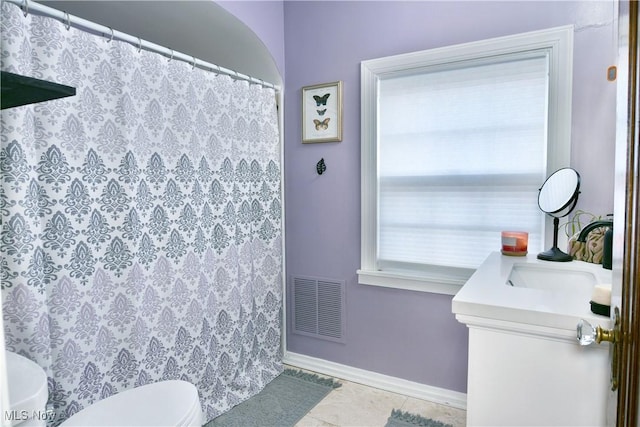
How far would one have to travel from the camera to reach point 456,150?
2.14 metres

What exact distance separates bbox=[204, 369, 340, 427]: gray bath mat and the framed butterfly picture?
1552 millimetres

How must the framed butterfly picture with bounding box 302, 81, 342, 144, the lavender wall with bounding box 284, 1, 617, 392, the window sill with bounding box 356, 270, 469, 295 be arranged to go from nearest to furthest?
the lavender wall with bounding box 284, 1, 617, 392, the window sill with bounding box 356, 270, 469, 295, the framed butterfly picture with bounding box 302, 81, 342, 144

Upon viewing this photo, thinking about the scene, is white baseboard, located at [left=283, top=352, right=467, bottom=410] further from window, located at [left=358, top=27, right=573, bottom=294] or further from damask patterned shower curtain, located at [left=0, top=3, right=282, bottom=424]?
window, located at [left=358, top=27, right=573, bottom=294]

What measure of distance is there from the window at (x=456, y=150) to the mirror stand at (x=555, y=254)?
0.48 ft

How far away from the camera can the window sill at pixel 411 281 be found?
213 centimetres

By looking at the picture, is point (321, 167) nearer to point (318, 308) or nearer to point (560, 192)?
point (318, 308)

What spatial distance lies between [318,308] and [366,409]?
700mm

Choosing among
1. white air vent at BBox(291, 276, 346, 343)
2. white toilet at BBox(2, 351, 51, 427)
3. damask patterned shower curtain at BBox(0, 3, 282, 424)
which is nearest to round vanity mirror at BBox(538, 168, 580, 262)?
white air vent at BBox(291, 276, 346, 343)

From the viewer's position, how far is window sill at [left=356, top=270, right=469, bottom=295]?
2131 mm

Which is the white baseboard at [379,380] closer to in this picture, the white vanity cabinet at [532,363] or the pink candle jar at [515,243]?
the pink candle jar at [515,243]

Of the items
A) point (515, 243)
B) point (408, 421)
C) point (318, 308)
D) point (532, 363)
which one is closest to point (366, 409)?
point (408, 421)

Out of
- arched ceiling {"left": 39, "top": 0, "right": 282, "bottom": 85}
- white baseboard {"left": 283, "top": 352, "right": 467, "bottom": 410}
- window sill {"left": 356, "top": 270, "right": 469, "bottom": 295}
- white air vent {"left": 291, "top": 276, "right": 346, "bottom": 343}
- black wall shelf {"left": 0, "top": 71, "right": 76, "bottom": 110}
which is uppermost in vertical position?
arched ceiling {"left": 39, "top": 0, "right": 282, "bottom": 85}

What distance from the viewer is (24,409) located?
64 centimetres

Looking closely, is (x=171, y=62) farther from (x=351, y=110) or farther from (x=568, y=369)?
(x=568, y=369)
